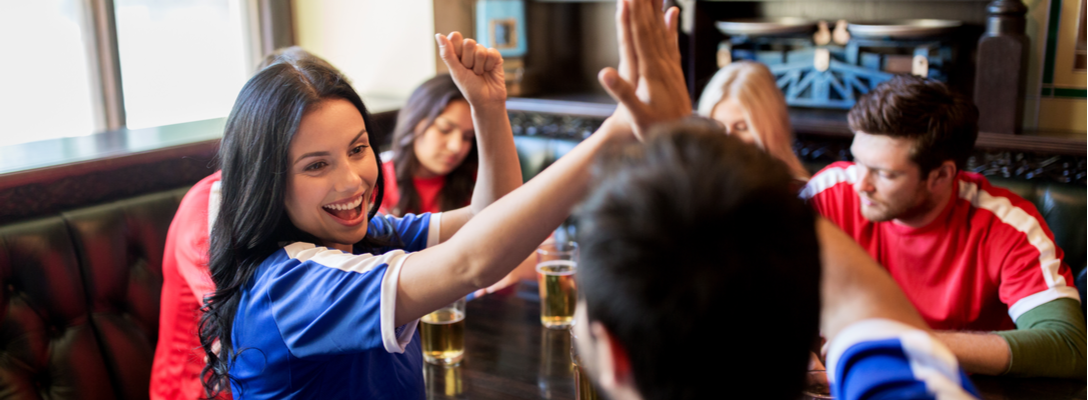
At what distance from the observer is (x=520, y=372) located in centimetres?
126

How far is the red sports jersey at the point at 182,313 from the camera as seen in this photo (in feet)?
4.73

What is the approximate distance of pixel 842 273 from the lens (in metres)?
0.75

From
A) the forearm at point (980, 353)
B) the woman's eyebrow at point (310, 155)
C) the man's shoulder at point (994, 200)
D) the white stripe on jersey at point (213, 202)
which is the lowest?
the forearm at point (980, 353)

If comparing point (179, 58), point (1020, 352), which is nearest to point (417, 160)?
point (179, 58)

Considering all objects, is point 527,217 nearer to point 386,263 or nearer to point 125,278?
point 386,263

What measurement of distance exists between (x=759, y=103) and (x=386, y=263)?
1.49 metres

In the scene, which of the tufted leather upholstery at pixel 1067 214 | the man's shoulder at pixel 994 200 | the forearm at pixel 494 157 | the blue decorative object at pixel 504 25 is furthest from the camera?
the blue decorative object at pixel 504 25

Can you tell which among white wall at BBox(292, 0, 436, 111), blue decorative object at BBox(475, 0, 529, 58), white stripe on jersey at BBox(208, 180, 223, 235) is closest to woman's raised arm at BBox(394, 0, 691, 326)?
white stripe on jersey at BBox(208, 180, 223, 235)

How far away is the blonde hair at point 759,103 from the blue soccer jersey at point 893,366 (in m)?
1.45

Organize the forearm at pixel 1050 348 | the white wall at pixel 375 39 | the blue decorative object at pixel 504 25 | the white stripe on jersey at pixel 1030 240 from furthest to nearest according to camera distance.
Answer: the white wall at pixel 375 39
the blue decorative object at pixel 504 25
the white stripe on jersey at pixel 1030 240
the forearm at pixel 1050 348

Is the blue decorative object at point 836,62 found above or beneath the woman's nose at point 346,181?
above

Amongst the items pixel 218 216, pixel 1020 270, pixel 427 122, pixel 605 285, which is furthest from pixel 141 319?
pixel 1020 270

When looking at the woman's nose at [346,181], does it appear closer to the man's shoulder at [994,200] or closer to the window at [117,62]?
the man's shoulder at [994,200]

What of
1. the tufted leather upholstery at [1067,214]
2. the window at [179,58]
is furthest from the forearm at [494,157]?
the window at [179,58]
